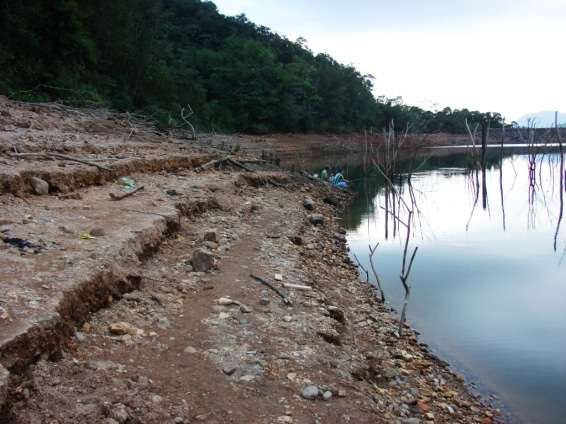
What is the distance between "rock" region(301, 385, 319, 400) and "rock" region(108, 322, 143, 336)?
1377 millimetres

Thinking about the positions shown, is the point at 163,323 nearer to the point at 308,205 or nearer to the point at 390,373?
the point at 390,373

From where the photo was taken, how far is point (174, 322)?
4.41 m

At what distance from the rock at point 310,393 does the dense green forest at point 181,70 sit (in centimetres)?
1395

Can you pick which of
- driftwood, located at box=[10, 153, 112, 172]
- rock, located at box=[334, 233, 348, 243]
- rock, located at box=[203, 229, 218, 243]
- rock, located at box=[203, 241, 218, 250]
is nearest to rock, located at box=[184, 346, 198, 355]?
rock, located at box=[203, 241, 218, 250]

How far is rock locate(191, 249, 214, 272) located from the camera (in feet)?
19.3

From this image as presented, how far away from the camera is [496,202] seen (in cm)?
1956

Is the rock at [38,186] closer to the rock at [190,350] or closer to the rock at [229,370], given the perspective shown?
the rock at [190,350]

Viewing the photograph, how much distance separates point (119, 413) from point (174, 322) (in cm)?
156

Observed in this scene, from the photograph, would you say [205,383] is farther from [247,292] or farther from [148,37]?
[148,37]

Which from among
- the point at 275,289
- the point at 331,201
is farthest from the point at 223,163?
the point at 275,289

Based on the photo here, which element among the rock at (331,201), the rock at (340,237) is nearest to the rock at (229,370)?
the rock at (340,237)

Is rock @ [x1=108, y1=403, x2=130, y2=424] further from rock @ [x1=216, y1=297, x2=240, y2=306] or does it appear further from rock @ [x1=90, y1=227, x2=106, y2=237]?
rock @ [x1=90, y1=227, x2=106, y2=237]

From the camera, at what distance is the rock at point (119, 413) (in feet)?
9.29

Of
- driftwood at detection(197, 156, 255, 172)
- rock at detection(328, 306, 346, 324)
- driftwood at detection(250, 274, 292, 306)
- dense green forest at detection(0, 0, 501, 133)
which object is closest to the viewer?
driftwood at detection(250, 274, 292, 306)
